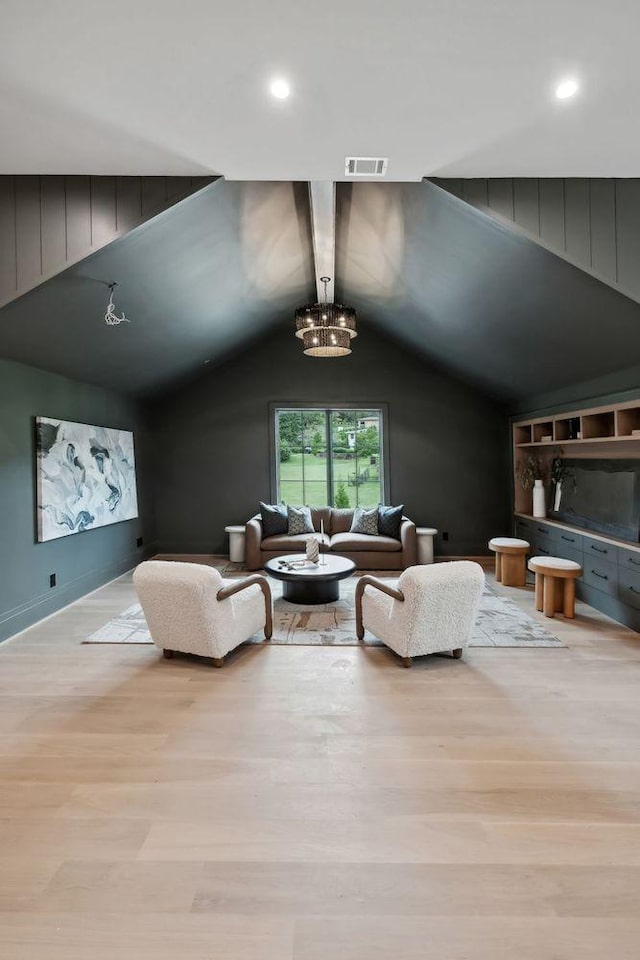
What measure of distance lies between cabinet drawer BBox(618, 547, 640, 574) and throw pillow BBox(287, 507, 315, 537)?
11.8 ft

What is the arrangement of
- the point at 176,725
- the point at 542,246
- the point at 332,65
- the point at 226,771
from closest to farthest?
the point at 332,65, the point at 226,771, the point at 176,725, the point at 542,246

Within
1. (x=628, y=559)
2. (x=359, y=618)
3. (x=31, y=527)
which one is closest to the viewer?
(x=359, y=618)

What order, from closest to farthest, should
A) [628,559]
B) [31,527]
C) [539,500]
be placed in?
[628,559]
[31,527]
[539,500]

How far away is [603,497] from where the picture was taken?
4605 mm

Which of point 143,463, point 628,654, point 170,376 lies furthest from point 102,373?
point 628,654

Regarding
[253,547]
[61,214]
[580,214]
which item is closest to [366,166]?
[580,214]

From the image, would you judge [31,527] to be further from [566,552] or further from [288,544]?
[566,552]

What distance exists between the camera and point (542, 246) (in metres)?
3.02

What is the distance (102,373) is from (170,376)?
1210mm

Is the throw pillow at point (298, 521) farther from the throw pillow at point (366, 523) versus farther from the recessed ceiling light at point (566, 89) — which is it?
the recessed ceiling light at point (566, 89)

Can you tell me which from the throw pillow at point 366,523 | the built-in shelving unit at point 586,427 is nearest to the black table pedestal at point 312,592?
the throw pillow at point 366,523

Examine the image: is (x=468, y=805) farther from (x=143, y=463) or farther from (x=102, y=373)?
(x=143, y=463)

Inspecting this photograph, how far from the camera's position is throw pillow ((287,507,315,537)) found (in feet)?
20.8

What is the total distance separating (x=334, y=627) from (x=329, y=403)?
3.86m
